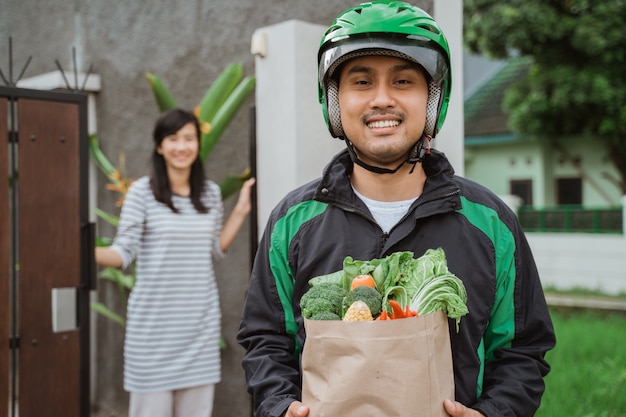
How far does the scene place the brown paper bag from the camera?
1622 millimetres

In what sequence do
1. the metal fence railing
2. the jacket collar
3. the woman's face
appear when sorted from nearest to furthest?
the jacket collar
the woman's face
the metal fence railing

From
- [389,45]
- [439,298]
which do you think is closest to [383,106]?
[389,45]

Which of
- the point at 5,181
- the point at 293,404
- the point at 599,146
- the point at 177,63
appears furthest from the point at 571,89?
the point at 293,404

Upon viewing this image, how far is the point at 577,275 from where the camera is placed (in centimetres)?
1423

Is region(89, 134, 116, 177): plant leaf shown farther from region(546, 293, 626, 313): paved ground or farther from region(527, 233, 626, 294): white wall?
region(527, 233, 626, 294): white wall

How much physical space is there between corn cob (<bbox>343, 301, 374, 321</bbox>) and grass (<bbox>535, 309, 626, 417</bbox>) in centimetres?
340

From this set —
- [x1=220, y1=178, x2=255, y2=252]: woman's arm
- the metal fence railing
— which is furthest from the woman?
the metal fence railing

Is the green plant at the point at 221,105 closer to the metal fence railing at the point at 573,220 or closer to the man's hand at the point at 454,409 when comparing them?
the man's hand at the point at 454,409

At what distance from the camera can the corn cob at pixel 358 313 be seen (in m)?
1.69

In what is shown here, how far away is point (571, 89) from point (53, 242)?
13.0 m

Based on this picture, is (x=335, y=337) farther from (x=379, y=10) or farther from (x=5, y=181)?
(x=5, y=181)

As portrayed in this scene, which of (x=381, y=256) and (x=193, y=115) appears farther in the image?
(x=193, y=115)

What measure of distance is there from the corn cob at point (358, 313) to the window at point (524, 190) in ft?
57.9

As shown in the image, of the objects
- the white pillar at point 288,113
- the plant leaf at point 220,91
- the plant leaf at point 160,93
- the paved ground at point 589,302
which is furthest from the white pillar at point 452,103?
the paved ground at point 589,302
